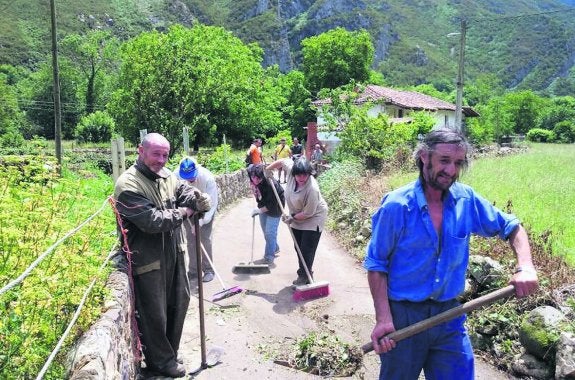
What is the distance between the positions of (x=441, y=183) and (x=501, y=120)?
6001cm

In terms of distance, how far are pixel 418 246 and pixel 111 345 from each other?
2.06 meters

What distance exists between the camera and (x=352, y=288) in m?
7.40

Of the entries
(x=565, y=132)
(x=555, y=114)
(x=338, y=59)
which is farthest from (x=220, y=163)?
(x=555, y=114)

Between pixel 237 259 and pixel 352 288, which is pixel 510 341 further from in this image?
pixel 237 259

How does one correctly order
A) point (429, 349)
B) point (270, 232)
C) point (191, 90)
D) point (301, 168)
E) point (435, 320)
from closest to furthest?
point (435, 320) < point (429, 349) < point (301, 168) < point (270, 232) < point (191, 90)

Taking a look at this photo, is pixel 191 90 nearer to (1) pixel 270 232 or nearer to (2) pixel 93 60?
(1) pixel 270 232

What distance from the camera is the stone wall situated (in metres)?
2.80

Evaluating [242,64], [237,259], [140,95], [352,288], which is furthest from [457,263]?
[242,64]

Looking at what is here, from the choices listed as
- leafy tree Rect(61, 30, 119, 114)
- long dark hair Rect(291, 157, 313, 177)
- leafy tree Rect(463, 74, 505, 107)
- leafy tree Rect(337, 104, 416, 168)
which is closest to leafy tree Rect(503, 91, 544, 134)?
leafy tree Rect(463, 74, 505, 107)

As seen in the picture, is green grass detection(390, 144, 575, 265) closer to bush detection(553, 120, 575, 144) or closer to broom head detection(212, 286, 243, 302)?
broom head detection(212, 286, 243, 302)

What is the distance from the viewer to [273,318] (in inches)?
246

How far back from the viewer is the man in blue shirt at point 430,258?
280 cm

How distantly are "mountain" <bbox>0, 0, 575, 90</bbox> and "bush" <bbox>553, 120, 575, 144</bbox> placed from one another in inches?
1753

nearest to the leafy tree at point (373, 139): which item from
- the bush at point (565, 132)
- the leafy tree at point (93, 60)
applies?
the bush at point (565, 132)
